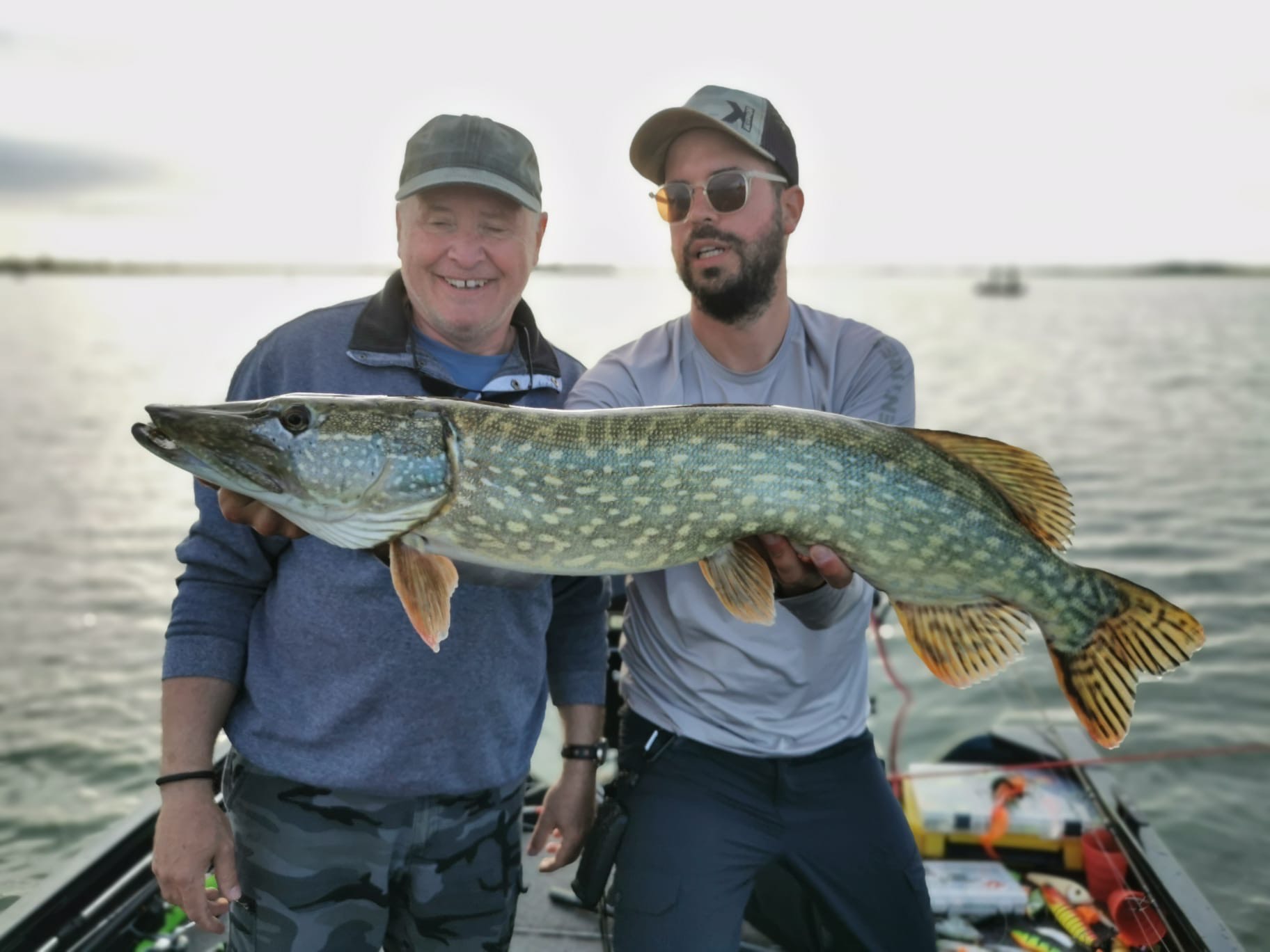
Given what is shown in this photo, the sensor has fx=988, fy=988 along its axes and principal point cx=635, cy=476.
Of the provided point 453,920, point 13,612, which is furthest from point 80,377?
point 453,920

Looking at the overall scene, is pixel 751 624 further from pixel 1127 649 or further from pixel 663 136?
pixel 663 136

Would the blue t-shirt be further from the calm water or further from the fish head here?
the calm water

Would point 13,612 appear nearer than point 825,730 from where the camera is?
No

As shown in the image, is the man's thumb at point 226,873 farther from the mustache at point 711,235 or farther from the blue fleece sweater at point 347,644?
the mustache at point 711,235

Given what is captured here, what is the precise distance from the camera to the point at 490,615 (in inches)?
82.6

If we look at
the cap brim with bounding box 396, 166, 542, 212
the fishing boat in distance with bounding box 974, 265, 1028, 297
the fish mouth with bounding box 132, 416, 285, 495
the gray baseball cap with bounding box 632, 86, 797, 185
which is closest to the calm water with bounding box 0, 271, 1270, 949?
the fish mouth with bounding box 132, 416, 285, 495

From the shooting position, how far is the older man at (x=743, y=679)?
7.66 feet

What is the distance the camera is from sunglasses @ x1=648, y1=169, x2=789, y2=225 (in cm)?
254

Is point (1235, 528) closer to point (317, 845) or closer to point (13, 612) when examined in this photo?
point (317, 845)

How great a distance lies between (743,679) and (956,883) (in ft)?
3.94

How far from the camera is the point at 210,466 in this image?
5.89ft

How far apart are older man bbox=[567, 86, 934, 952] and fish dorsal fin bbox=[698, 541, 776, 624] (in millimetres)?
167

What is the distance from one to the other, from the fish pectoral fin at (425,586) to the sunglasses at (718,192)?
1194mm

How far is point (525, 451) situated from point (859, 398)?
92cm
